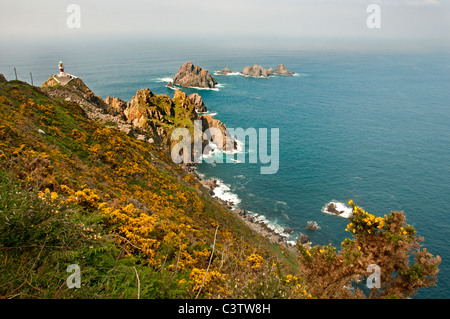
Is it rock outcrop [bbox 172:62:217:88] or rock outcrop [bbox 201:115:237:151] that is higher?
rock outcrop [bbox 172:62:217:88]

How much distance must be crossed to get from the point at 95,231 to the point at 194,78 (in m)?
161

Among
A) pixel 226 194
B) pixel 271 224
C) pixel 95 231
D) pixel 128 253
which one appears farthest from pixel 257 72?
pixel 95 231

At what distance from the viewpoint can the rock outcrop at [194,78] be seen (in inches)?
6250

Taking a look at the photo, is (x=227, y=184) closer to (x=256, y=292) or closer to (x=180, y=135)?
(x=180, y=135)

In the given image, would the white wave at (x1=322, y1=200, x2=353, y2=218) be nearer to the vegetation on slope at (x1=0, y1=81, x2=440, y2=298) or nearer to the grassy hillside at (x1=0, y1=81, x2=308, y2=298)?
the grassy hillside at (x1=0, y1=81, x2=308, y2=298)

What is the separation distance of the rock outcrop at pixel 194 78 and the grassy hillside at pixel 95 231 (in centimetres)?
13631

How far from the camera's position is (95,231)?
26.6 ft

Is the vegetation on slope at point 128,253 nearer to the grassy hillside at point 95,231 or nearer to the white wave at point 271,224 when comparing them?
the grassy hillside at point 95,231

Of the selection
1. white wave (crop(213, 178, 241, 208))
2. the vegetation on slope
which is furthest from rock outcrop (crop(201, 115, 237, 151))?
the vegetation on slope

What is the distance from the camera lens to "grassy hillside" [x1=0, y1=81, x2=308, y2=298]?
578 centimetres

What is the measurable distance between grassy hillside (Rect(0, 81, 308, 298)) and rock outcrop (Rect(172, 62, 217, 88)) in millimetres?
136306

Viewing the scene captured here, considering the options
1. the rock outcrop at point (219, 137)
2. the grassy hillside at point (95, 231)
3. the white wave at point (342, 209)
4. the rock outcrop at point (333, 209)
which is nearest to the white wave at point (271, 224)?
the white wave at point (342, 209)

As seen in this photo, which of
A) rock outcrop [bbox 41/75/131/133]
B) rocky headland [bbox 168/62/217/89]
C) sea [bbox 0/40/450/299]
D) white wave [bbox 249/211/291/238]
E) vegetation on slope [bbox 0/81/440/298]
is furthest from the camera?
rocky headland [bbox 168/62/217/89]

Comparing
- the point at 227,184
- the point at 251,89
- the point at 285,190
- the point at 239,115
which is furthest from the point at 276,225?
the point at 251,89
